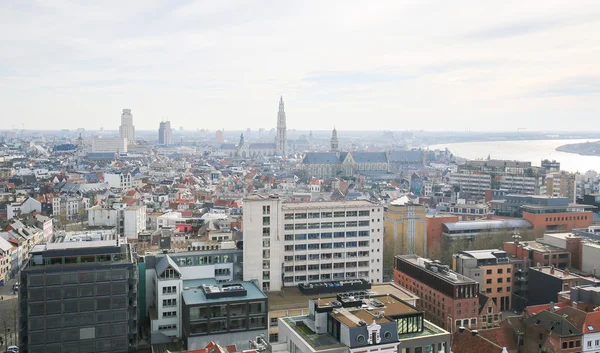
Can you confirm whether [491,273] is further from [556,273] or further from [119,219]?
[119,219]

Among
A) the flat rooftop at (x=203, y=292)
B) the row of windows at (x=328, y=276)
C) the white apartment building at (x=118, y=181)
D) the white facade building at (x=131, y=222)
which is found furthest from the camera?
the white apartment building at (x=118, y=181)

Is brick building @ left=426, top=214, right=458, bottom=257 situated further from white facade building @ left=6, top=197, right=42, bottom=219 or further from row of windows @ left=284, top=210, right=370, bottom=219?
white facade building @ left=6, top=197, right=42, bottom=219

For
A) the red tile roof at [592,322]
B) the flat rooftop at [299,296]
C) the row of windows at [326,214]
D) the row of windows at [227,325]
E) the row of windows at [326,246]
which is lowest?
the row of windows at [227,325]

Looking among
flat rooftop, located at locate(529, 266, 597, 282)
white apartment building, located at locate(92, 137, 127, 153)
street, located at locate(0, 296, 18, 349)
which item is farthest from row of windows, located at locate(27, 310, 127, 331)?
white apartment building, located at locate(92, 137, 127, 153)

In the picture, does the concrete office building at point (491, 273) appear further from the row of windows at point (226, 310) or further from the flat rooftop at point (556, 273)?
the row of windows at point (226, 310)

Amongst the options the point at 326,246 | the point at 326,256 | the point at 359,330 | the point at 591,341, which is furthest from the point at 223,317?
the point at 591,341

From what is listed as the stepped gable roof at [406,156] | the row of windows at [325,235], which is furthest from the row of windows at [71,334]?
the stepped gable roof at [406,156]
